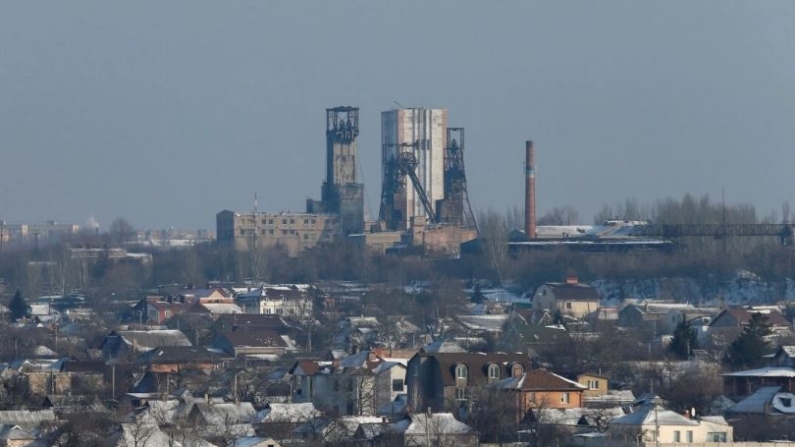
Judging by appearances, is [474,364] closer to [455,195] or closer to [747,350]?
[747,350]

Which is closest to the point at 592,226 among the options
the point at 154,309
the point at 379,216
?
the point at 379,216

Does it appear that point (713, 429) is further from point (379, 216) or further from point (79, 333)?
point (379, 216)

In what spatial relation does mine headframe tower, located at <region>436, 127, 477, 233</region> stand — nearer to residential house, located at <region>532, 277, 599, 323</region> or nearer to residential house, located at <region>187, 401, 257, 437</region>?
residential house, located at <region>532, 277, 599, 323</region>

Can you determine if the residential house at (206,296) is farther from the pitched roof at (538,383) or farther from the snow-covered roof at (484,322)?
the pitched roof at (538,383)

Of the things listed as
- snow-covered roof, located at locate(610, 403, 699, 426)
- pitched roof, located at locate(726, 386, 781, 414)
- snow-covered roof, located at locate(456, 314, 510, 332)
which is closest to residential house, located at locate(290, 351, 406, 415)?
pitched roof, located at locate(726, 386, 781, 414)

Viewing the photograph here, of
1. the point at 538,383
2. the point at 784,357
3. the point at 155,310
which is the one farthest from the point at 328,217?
the point at 538,383

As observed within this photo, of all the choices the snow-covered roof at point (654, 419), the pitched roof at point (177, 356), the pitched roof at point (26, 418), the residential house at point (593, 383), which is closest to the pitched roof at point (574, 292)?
the pitched roof at point (177, 356)
